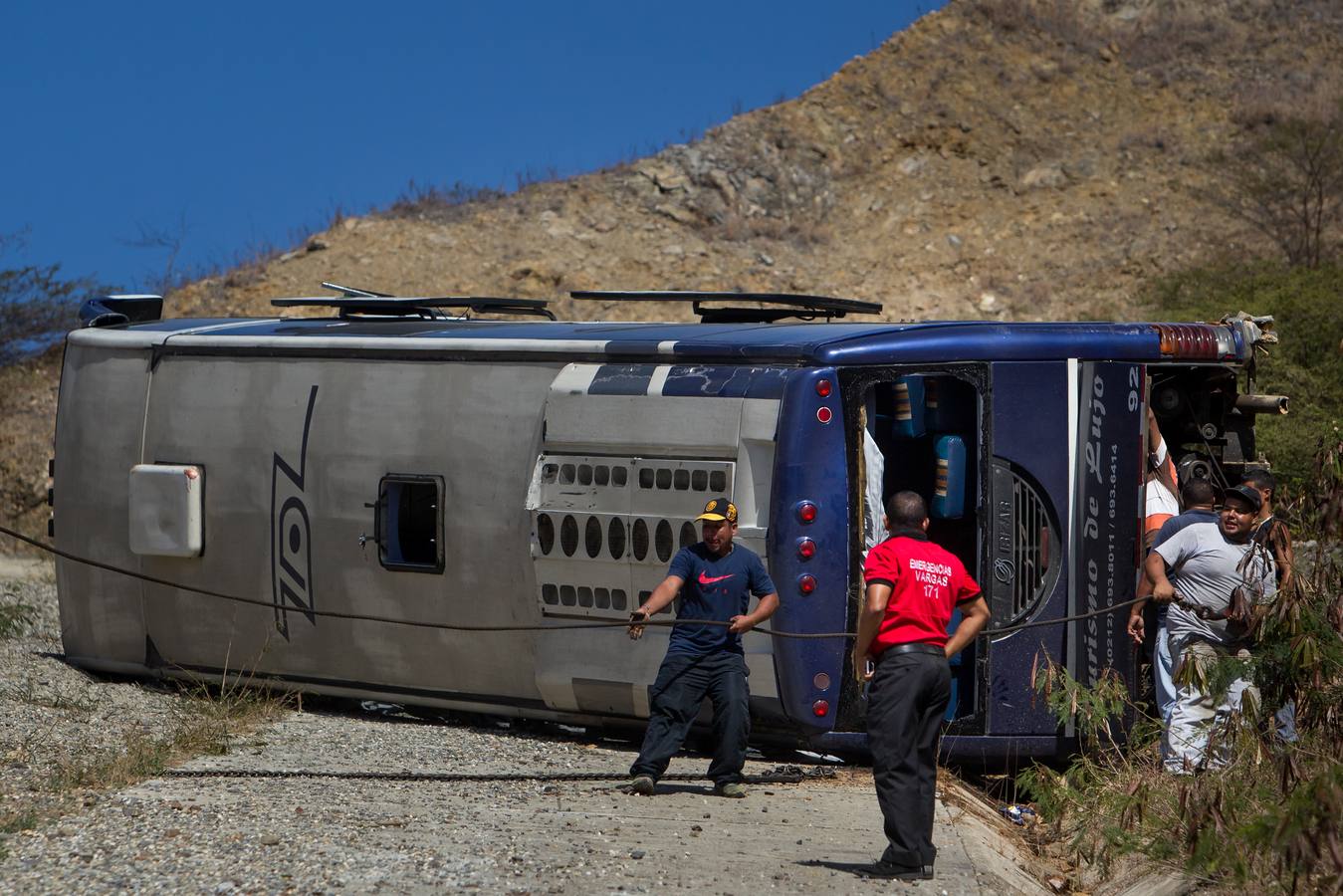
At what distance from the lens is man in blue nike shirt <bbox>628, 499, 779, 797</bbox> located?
8.27 metres

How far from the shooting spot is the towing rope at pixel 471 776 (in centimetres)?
848

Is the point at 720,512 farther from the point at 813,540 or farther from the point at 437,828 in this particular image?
the point at 437,828

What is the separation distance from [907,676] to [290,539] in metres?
5.40

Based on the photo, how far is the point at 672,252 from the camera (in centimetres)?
3334

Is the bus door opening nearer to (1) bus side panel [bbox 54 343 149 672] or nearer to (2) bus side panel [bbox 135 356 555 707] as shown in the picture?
(2) bus side panel [bbox 135 356 555 707]

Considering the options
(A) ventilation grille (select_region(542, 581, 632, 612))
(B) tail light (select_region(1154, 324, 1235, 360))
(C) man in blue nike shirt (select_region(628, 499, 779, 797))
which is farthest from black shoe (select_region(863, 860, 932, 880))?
(B) tail light (select_region(1154, 324, 1235, 360))

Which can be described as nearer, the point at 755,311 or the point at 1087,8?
the point at 755,311

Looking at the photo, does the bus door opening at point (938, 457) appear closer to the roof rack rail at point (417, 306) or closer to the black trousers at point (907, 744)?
the black trousers at point (907, 744)

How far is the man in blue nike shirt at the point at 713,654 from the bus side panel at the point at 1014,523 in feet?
5.25

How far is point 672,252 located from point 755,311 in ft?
73.0

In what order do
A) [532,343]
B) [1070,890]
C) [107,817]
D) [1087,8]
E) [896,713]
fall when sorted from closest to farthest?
[896,713], [107,817], [1070,890], [532,343], [1087,8]

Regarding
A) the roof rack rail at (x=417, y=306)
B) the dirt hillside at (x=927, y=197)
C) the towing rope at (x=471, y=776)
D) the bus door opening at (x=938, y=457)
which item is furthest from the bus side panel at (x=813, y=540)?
the dirt hillside at (x=927, y=197)

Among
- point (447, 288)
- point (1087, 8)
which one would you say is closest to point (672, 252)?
point (447, 288)

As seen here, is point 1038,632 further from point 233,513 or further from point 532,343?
point 233,513
